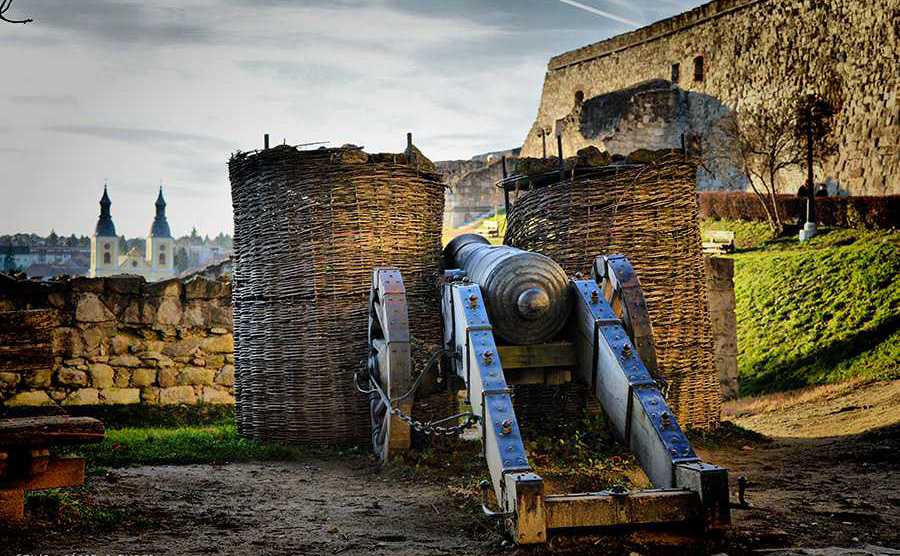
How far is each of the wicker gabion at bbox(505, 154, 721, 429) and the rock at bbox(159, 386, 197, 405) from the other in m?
4.12

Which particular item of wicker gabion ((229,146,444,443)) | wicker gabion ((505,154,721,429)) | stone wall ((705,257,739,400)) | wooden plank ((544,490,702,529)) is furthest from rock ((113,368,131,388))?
wooden plank ((544,490,702,529))

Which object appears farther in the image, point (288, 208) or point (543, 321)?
point (288, 208)

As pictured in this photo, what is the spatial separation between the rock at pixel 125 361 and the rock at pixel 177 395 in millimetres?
387

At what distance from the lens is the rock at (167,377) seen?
10.0 m

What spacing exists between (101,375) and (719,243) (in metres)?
16.9

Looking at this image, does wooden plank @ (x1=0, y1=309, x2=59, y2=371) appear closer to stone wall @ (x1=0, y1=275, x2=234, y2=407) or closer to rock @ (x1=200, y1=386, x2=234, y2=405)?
stone wall @ (x1=0, y1=275, x2=234, y2=407)

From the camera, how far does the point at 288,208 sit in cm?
807

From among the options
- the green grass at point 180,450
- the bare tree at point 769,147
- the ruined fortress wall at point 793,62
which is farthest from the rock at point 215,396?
the ruined fortress wall at point 793,62

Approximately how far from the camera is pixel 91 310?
980 cm

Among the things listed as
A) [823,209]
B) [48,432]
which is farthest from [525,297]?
[823,209]

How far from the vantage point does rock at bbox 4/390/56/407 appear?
367 inches

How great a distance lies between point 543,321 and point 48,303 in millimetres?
5681

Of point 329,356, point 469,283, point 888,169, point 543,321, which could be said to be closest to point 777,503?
point 543,321

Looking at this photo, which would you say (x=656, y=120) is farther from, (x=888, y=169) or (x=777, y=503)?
(x=777, y=503)
